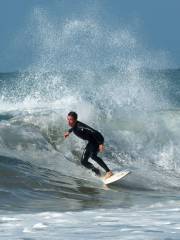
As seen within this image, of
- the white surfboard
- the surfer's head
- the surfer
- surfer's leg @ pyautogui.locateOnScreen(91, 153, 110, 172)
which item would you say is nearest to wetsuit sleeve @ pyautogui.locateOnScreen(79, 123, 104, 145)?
the surfer

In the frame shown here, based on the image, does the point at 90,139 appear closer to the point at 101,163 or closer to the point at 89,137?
the point at 89,137

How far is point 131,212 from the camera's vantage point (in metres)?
7.53

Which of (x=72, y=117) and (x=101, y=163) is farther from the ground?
(x=72, y=117)

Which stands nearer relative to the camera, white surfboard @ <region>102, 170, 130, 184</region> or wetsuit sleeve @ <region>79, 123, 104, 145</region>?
white surfboard @ <region>102, 170, 130, 184</region>

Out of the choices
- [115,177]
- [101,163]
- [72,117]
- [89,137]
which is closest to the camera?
[115,177]

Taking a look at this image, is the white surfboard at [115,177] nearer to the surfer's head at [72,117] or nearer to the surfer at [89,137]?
the surfer at [89,137]

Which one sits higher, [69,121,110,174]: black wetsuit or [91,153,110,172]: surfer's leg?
[69,121,110,174]: black wetsuit

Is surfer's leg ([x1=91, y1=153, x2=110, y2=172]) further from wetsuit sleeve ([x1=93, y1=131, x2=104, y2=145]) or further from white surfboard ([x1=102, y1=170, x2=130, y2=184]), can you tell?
wetsuit sleeve ([x1=93, y1=131, x2=104, y2=145])

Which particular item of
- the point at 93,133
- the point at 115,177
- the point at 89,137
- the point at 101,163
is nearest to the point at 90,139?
the point at 89,137

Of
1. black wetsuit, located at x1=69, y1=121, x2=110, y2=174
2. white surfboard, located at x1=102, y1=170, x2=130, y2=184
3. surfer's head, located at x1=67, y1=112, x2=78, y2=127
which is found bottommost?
white surfboard, located at x1=102, y1=170, x2=130, y2=184

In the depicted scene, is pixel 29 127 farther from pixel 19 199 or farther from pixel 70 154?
pixel 19 199

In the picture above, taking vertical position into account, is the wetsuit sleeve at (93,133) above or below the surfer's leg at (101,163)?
above

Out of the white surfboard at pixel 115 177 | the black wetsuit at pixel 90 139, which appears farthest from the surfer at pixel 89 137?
the white surfboard at pixel 115 177

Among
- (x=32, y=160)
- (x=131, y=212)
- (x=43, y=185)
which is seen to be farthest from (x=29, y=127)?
(x=131, y=212)
